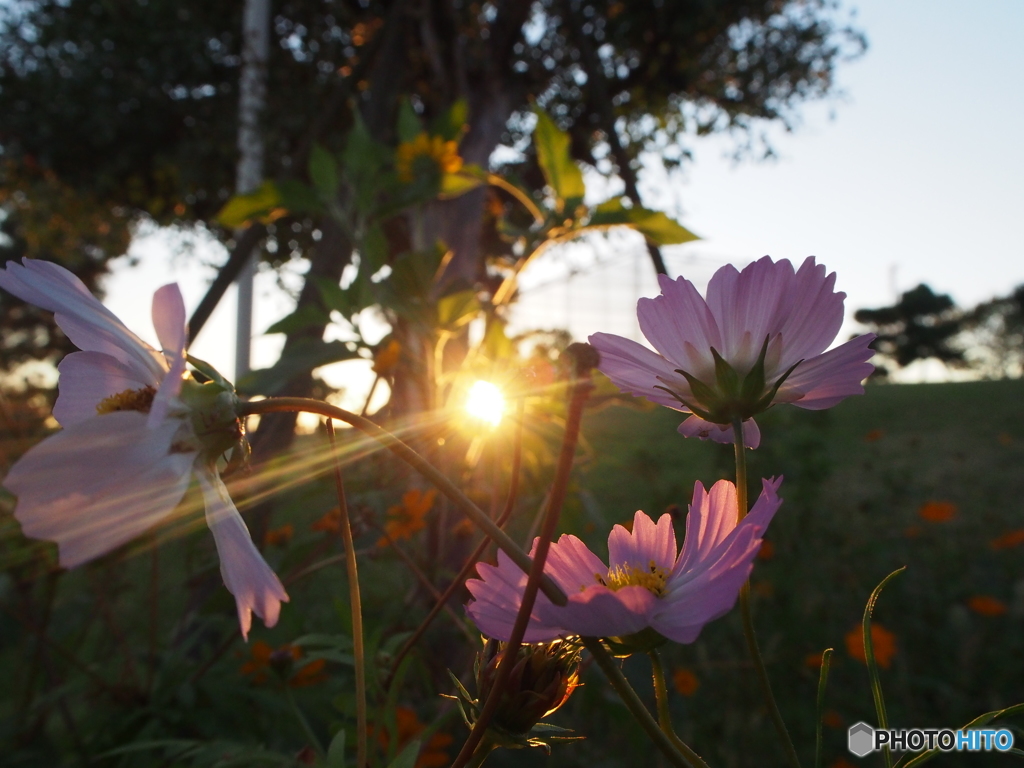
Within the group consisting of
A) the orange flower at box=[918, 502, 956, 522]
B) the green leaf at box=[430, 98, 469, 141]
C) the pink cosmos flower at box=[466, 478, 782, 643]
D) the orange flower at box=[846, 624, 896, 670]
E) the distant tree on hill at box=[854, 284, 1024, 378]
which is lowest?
the orange flower at box=[846, 624, 896, 670]

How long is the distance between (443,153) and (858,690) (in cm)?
115

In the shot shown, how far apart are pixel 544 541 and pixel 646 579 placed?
0.28ft

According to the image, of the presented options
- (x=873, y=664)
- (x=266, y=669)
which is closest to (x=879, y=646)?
(x=266, y=669)

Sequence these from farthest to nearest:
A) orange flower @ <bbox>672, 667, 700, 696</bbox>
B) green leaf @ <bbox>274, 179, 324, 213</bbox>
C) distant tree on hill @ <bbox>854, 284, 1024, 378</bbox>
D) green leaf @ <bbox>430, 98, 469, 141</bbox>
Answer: distant tree on hill @ <bbox>854, 284, 1024, 378</bbox> < orange flower @ <bbox>672, 667, 700, 696</bbox> < green leaf @ <bbox>430, 98, 469, 141</bbox> < green leaf @ <bbox>274, 179, 324, 213</bbox>

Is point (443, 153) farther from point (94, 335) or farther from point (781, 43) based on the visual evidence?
point (781, 43)

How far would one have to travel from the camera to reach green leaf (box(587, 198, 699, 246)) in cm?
59

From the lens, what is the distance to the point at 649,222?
1.99ft

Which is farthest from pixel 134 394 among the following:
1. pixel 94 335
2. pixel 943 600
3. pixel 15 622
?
pixel 943 600

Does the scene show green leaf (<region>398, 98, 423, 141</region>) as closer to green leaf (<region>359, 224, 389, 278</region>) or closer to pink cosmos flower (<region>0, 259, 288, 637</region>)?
green leaf (<region>359, 224, 389, 278</region>)

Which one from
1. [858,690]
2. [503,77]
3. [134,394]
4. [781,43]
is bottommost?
[858,690]

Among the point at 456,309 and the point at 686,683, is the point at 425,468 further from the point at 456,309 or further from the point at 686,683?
the point at 686,683

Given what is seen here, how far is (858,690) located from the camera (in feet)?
4.09

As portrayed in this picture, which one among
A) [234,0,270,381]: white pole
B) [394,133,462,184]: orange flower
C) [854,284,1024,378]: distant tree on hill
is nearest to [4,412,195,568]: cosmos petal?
[394,133,462,184]: orange flower

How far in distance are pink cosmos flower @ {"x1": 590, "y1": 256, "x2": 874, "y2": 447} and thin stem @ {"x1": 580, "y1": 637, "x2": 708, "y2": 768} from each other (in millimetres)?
102
